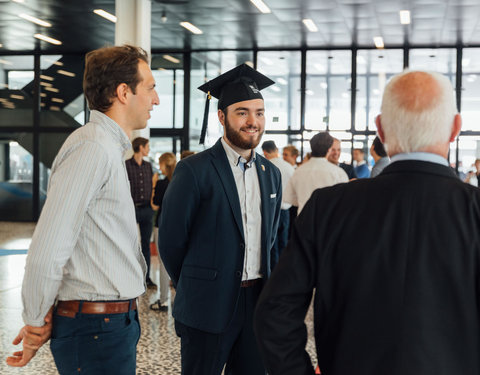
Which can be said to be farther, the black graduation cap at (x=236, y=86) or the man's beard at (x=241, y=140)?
the black graduation cap at (x=236, y=86)

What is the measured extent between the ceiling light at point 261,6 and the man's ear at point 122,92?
367 inches

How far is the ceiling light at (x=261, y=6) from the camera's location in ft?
35.5

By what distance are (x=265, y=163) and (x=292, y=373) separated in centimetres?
143

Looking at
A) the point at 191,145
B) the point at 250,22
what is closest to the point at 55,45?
the point at 191,145

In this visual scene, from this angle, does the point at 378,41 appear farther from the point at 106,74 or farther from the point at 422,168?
the point at 422,168

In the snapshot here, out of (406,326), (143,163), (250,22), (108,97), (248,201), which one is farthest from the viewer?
(250,22)

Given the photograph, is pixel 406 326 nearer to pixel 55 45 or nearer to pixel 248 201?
pixel 248 201

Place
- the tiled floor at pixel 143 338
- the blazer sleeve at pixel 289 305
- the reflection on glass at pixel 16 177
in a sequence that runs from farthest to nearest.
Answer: the reflection on glass at pixel 16 177 → the tiled floor at pixel 143 338 → the blazer sleeve at pixel 289 305

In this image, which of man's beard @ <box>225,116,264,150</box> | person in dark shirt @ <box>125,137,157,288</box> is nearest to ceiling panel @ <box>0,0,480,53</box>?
person in dark shirt @ <box>125,137,157,288</box>

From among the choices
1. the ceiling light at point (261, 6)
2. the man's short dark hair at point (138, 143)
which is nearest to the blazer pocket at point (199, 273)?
the man's short dark hair at point (138, 143)

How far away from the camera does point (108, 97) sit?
1956 mm

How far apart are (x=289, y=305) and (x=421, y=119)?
57cm

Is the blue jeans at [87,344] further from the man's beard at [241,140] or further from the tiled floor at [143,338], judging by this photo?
the tiled floor at [143,338]

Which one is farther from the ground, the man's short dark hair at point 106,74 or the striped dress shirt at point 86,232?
the man's short dark hair at point 106,74
